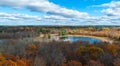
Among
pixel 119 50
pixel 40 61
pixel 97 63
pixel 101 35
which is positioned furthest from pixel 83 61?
pixel 101 35

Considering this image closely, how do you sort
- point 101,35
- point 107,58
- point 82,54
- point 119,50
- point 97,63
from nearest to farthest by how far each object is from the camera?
point 97,63
point 107,58
point 82,54
point 119,50
point 101,35

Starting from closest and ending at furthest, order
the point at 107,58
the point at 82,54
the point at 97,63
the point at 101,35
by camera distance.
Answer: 1. the point at 97,63
2. the point at 107,58
3. the point at 82,54
4. the point at 101,35

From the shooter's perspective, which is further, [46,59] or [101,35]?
[101,35]

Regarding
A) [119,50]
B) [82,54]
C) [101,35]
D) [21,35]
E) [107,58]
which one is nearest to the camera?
[107,58]

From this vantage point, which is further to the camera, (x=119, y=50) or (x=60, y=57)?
(x=119, y=50)

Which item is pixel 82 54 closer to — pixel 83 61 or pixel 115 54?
pixel 83 61

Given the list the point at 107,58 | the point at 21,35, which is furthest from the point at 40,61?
the point at 21,35

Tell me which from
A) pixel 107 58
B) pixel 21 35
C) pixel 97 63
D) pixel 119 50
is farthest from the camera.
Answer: pixel 21 35

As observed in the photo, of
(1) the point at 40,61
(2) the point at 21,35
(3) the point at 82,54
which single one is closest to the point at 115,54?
(3) the point at 82,54

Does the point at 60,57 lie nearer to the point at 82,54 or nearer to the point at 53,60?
the point at 53,60
